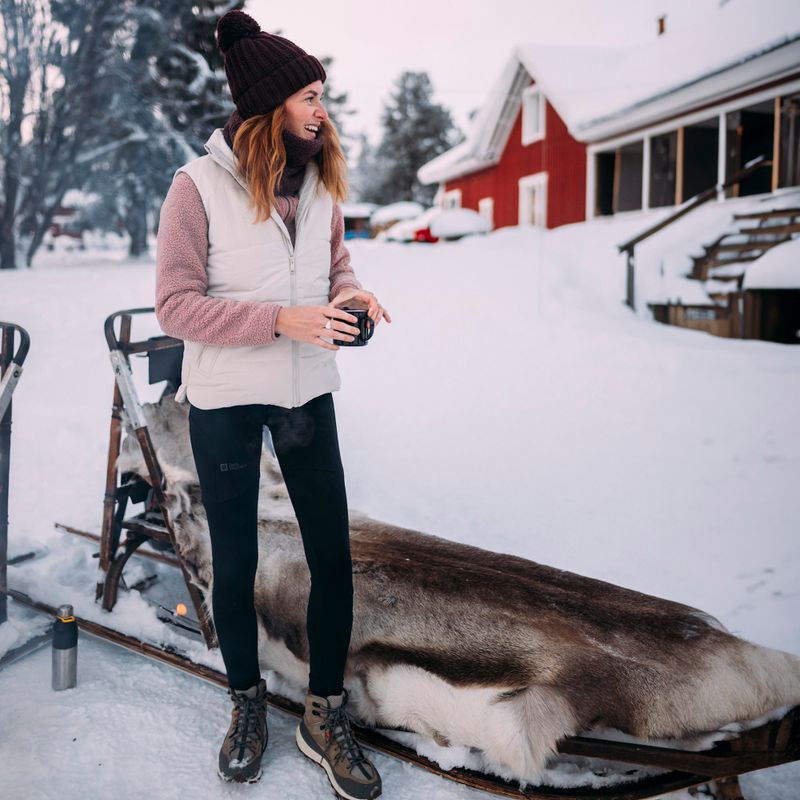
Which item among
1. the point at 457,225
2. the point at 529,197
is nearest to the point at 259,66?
the point at 457,225

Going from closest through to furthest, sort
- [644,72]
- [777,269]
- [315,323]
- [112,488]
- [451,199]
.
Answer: [315,323] → [112,488] → [777,269] → [644,72] → [451,199]

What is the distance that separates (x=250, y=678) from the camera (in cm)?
207

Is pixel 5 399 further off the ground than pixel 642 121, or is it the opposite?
pixel 642 121

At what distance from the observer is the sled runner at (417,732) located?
178cm

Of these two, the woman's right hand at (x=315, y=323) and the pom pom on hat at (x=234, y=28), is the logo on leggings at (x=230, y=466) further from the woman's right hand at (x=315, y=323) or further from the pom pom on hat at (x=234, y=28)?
the pom pom on hat at (x=234, y=28)

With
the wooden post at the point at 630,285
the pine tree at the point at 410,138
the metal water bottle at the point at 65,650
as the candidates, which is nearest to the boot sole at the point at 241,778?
the metal water bottle at the point at 65,650

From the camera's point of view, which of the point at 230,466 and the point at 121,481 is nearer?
the point at 230,466

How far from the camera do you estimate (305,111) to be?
73.4 inches

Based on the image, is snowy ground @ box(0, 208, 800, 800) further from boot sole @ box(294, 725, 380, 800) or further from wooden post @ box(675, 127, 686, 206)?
wooden post @ box(675, 127, 686, 206)

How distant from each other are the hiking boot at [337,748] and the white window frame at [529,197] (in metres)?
12.4

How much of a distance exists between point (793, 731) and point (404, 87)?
34.4m

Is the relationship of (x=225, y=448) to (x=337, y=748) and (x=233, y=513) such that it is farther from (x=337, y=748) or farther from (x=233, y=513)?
(x=337, y=748)

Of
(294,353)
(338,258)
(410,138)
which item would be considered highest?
(410,138)

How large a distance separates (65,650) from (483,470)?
2671 millimetres
